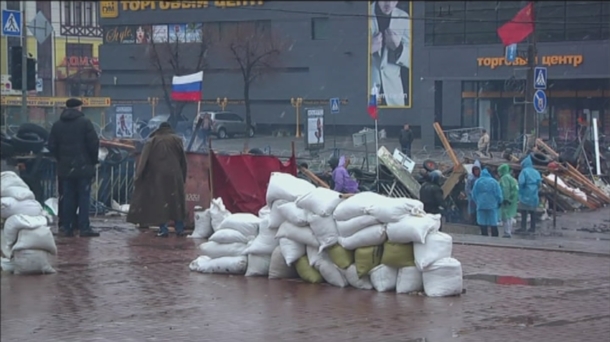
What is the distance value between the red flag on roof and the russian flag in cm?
1305

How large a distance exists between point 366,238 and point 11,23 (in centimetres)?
655

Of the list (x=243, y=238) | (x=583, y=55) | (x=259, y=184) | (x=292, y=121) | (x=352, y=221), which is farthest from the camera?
(x=583, y=55)

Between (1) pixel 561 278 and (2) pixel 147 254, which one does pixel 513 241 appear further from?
(2) pixel 147 254

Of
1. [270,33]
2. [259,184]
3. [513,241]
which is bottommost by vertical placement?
[513,241]

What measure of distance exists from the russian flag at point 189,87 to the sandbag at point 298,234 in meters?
10.3

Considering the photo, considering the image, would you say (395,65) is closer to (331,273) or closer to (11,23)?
(331,273)

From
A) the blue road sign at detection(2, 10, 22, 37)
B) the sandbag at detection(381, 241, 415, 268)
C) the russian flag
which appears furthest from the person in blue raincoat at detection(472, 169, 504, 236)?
the blue road sign at detection(2, 10, 22, 37)

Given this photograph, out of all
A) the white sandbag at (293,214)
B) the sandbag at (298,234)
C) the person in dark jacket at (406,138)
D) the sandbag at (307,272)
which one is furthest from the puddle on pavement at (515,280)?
the person in dark jacket at (406,138)

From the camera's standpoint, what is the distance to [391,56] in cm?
2819

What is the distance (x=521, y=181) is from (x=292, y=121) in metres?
13.5

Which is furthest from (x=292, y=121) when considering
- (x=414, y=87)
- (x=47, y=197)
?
(x=47, y=197)

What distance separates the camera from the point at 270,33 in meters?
20.3

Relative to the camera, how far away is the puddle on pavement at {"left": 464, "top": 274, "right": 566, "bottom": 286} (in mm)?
10531

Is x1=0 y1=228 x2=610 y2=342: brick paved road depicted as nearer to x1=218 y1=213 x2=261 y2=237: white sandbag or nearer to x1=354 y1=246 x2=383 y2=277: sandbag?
x1=354 y1=246 x2=383 y2=277: sandbag
